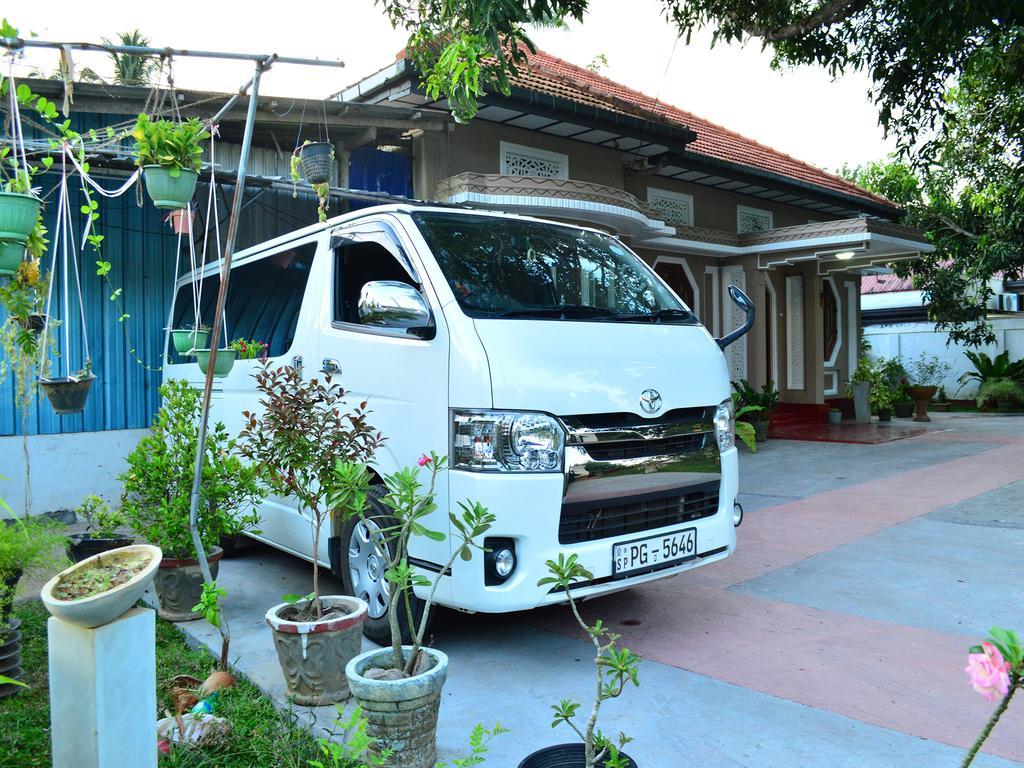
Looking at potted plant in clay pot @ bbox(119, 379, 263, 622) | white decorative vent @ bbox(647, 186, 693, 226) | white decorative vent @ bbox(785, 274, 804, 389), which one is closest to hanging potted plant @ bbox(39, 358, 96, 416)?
potted plant in clay pot @ bbox(119, 379, 263, 622)

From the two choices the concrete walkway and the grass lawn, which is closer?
the grass lawn

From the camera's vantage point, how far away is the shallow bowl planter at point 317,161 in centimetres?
635

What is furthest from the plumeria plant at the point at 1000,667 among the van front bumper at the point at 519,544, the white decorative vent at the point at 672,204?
the white decorative vent at the point at 672,204

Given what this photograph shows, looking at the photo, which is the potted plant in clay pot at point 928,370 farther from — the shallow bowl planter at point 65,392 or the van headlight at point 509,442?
the shallow bowl planter at point 65,392

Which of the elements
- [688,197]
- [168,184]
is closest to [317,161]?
[168,184]

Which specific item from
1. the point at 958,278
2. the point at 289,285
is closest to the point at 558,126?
the point at 289,285

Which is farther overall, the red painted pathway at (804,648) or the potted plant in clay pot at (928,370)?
the potted plant in clay pot at (928,370)

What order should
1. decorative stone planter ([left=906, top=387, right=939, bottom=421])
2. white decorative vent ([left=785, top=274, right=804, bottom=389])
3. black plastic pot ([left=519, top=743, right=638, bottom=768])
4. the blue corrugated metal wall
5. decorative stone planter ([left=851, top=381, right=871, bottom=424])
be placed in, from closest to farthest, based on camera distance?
1. black plastic pot ([left=519, top=743, right=638, bottom=768])
2. the blue corrugated metal wall
3. decorative stone planter ([left=851, top=381, right=871, bottom=424])
4. white decorative vent ([left=785, top=274, right=804, bottom=389])
5. decorative stone planter ([left=906, top=387, right=939, bottom=421])

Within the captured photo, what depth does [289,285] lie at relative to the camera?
5090 millimetres

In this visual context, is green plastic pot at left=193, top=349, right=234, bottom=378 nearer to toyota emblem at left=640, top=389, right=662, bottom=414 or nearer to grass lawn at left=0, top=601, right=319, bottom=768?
grass lawn at left=0, top=601, right=319, bottom=768

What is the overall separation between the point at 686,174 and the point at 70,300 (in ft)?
32.7

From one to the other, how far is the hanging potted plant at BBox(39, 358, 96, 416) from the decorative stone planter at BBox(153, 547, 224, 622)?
1008 mm

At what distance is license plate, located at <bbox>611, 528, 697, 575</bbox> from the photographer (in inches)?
144

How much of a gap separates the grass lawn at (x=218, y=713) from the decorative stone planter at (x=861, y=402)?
554 inches
